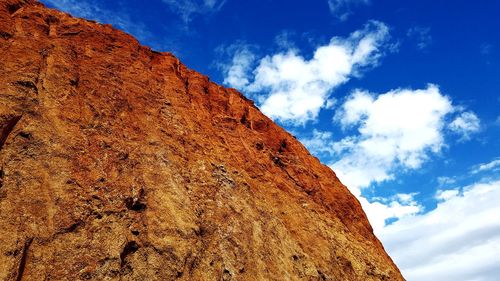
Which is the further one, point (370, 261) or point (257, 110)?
point (257, 110)

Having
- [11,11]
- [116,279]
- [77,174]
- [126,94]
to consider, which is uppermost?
[11,11]

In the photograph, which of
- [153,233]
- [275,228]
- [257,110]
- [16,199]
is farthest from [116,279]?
[257,110]

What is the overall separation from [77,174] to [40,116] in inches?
141

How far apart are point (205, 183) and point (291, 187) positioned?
809 cm

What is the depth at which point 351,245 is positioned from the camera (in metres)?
28.6

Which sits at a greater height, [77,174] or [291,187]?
[291,187]

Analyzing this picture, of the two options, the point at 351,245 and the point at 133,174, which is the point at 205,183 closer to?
the point at 133,174

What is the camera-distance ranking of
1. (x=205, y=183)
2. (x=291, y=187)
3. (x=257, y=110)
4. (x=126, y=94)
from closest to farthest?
(x=205, y=183) → (x=126, y=94) → (x=291, y=187) → (x=257, y=110)

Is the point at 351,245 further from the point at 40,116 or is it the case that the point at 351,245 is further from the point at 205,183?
the point at 40,116

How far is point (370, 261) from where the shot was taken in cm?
2827

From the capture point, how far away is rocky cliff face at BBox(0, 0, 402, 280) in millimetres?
17438

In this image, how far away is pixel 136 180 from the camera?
69.7 ft

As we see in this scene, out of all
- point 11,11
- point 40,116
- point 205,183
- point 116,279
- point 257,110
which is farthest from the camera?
point 257,110

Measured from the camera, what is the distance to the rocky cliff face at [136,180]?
17.4 m
